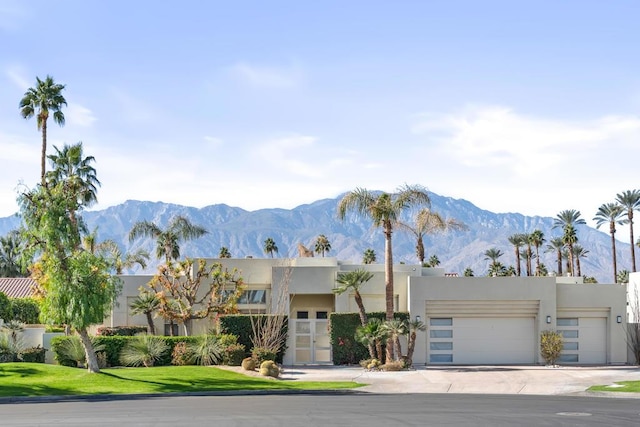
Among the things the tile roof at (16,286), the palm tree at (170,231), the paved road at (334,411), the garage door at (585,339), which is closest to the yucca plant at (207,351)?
the paved road at (334,411)

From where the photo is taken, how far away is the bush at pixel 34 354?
132ft

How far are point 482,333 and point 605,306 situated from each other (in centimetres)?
Answer: 584

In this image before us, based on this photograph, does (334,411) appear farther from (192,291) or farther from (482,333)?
(192,291)

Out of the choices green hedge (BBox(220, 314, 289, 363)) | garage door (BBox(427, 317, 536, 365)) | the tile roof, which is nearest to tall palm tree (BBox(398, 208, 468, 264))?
garage door (BBox(427, 317, 536, 365))

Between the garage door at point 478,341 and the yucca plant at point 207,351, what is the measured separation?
386 inches

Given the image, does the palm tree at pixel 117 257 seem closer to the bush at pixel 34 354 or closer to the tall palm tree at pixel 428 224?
the bush at pixel 34 354

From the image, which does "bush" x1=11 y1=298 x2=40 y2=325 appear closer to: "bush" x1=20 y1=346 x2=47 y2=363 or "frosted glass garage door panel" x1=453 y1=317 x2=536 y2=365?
"bush" x1=20 y1=346 x2=47 y2=363

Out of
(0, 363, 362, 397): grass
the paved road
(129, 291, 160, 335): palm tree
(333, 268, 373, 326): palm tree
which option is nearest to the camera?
the paved road

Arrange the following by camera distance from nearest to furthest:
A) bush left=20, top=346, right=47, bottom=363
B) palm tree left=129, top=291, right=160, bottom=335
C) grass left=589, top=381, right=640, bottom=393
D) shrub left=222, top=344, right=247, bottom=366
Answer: grass left=589, top=381, right=640, bottom=393
shrub left=222, top=344, right=247, bottom=366
bush left=20, top=346, right=47, bottom=363
palm tree left=129, top=291, right=160, bottom=335

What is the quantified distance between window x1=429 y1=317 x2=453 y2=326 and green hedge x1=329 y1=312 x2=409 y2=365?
1.44 m

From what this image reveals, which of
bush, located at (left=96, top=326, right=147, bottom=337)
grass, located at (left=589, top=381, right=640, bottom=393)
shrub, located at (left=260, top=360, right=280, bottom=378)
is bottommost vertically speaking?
grass, located at (left=589, top=381, right=640, bottom=393)

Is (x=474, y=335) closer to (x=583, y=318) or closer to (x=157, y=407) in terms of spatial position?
(x=583, y=318)

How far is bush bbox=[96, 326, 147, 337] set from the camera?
147 ft

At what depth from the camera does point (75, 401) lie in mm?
28719
